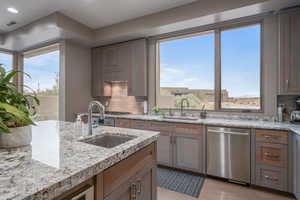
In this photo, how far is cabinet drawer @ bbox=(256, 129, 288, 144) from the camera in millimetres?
2053

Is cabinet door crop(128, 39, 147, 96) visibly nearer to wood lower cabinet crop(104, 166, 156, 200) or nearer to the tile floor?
the tile floor

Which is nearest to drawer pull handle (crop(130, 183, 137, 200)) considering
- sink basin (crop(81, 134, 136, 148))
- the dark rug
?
sink basin (crop(81, 134, 136, 148))

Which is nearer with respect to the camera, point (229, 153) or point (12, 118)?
point (12, 118)

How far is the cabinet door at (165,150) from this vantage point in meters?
2.80

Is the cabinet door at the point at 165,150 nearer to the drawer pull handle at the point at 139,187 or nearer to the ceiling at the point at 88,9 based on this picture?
the drawer pull handle at the point at 139,187

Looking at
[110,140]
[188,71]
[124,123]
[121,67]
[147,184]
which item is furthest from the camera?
[121,67]

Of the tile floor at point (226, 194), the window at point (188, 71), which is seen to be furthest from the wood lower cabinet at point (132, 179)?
the window at point (188, 71)

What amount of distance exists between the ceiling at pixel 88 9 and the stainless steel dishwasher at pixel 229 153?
236 cm

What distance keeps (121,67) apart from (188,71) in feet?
5.35

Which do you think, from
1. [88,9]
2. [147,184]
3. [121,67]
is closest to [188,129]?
[147,184]

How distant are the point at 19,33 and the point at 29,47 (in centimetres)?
67

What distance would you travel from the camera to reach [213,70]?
3.14 metres

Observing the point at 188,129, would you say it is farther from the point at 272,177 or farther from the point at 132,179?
the point at 132,179

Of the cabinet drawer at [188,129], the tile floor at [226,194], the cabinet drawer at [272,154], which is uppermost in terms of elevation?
the cabinet drawer at [188,129]
